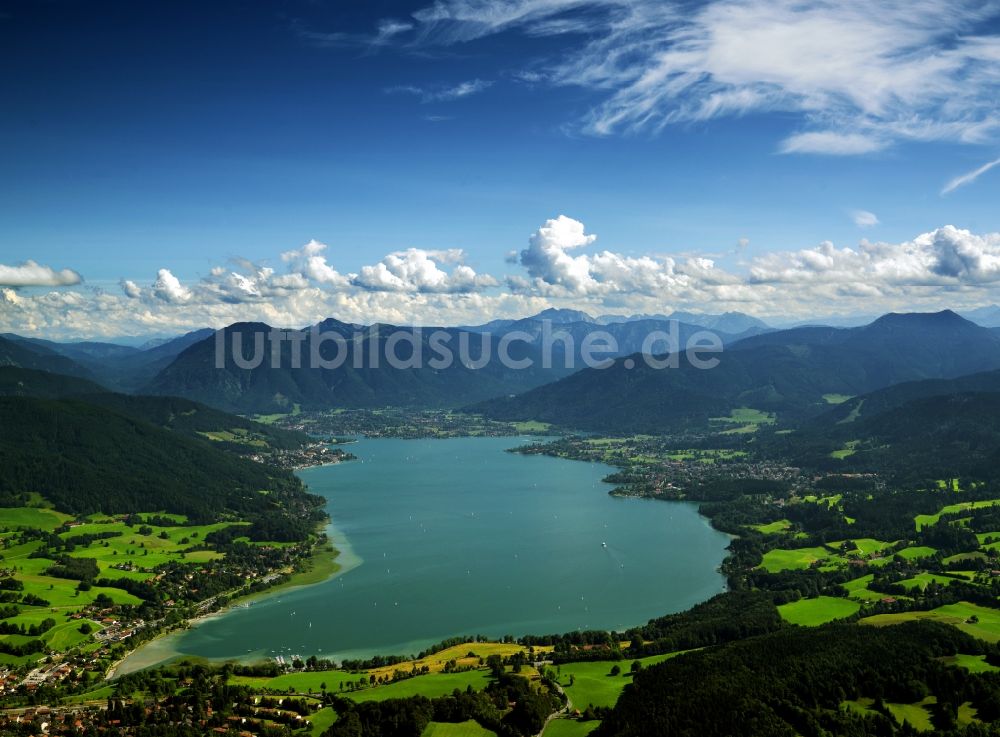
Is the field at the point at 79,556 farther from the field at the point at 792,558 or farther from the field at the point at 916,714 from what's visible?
the field at the point at 792,558

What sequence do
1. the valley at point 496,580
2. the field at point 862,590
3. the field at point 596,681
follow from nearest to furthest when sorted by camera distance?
the valley at point 496,580 → the field at point 596,681 → the field at point 862,590

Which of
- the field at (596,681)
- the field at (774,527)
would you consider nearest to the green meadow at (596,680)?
the field at (596,681)

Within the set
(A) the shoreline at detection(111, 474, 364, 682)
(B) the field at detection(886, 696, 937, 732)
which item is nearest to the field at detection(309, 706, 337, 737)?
(A) the shoreline at detection(111, 474, 364, 682)

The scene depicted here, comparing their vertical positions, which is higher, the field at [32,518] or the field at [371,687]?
the field at [32,518]

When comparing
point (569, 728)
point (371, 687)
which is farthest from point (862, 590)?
point (371, 687)

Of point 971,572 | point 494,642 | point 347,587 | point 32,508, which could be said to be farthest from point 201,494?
point 971,572

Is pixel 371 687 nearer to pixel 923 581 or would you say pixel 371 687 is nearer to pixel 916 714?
pixel 916 714
